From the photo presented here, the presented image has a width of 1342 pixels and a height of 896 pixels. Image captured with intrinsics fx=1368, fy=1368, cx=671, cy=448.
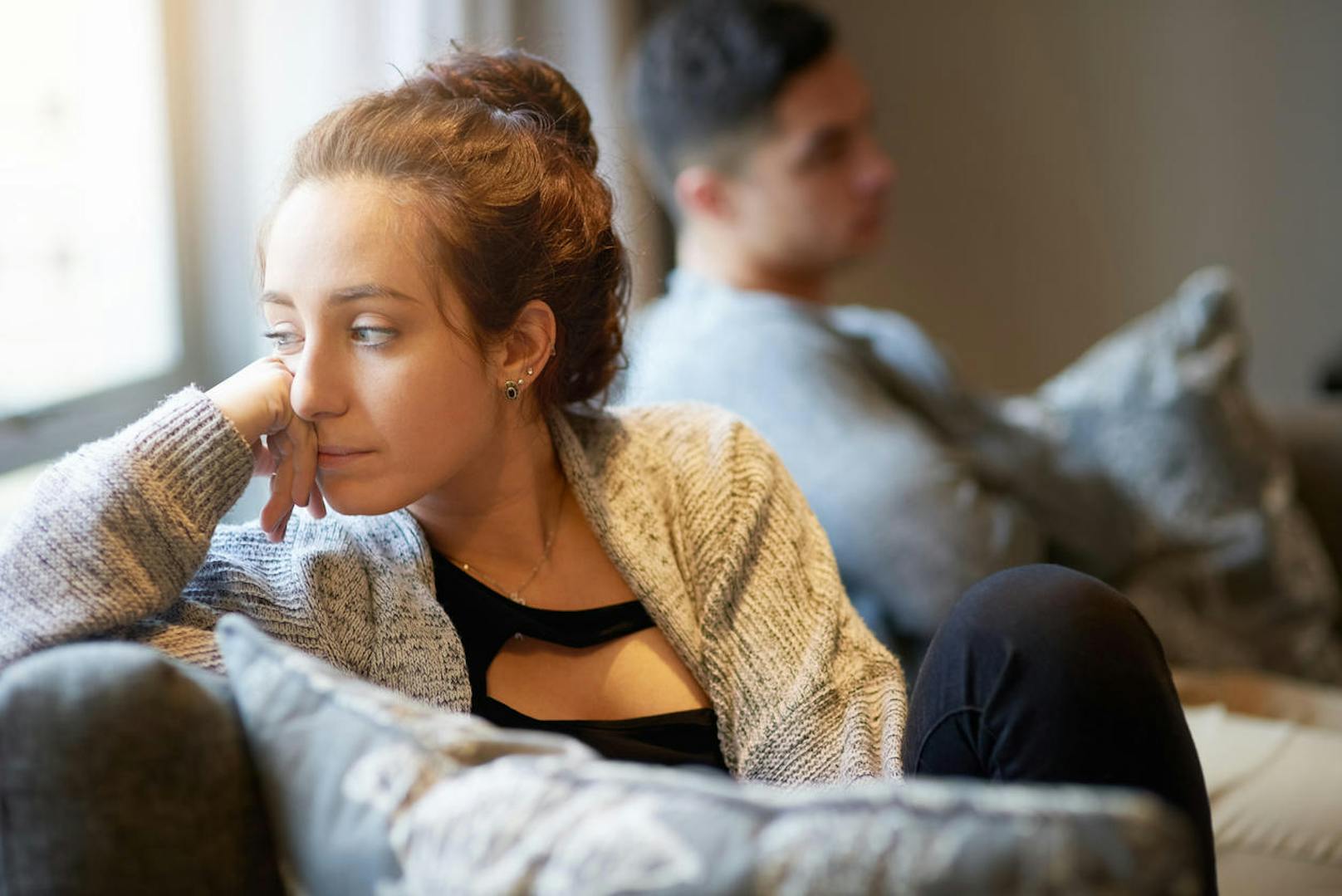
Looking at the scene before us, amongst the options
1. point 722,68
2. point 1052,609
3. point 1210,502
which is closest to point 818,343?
point 722,68

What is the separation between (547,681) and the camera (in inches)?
42.4

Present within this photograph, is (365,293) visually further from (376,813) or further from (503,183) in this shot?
(376,813)

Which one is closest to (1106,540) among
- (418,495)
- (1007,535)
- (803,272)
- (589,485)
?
(1007,535)

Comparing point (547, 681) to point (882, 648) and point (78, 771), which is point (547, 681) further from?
point (78, 771)

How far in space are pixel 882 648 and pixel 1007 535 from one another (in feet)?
1.83

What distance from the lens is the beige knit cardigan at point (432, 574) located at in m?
0.89

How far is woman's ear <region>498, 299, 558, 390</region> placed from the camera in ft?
3.50

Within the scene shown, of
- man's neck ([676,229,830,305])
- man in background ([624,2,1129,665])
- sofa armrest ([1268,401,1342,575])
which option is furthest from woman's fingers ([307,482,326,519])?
sofa armrest ([1268,401,1342,575])

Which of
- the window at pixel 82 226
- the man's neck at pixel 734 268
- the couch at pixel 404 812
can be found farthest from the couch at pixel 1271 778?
the window at pixel 82 226

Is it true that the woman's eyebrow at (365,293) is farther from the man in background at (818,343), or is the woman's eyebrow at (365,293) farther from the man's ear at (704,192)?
the man's ear at (704,192)

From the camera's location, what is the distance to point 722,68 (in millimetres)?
1961

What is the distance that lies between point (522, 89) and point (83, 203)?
0.85 meters

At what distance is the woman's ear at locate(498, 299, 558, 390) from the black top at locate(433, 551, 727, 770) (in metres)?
0.16

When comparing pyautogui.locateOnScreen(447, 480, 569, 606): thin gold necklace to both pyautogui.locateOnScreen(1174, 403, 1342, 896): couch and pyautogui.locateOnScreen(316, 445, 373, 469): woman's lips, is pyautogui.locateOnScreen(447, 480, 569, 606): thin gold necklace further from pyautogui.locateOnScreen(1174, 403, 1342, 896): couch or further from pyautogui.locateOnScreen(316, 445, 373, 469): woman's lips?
pyautogui.locateOnScreen(1174, 403, 1342, 896): couch
